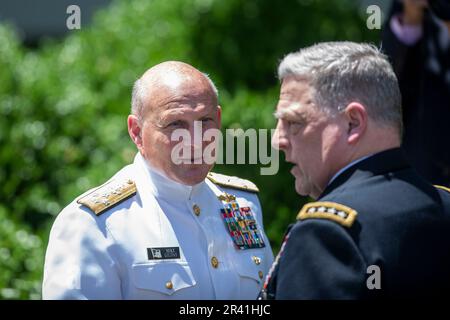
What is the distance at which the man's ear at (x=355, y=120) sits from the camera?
2.83m

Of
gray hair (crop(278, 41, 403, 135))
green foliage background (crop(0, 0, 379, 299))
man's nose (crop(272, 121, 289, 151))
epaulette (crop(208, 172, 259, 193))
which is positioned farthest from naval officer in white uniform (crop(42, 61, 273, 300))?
green foliage background (crop(0, 0, 379, 299))

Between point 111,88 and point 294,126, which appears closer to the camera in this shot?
point 294,126

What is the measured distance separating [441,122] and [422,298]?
2256 mm

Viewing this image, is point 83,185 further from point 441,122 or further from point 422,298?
point 422,298

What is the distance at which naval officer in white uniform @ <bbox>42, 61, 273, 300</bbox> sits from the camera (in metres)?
3.04

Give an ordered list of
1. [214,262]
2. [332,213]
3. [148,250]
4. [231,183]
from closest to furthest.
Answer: [332,213] → [148,250] → [214,262] → [231,183]

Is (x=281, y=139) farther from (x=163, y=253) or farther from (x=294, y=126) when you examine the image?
(x=163, y=253)

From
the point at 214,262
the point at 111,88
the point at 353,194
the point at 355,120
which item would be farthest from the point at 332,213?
the point at 111,88

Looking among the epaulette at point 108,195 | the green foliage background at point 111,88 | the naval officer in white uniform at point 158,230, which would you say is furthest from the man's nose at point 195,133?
the green foliage background at point 111,88

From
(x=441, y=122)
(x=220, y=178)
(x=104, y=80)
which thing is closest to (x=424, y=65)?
(x=441, y=122)

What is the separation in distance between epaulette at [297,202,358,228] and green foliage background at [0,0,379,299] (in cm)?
211

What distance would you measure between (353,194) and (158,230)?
2.23 ft

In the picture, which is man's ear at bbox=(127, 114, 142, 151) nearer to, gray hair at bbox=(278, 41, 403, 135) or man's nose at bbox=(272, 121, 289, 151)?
man's nose at bbox=(272, 121, 289, 151)

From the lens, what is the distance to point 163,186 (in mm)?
3225
